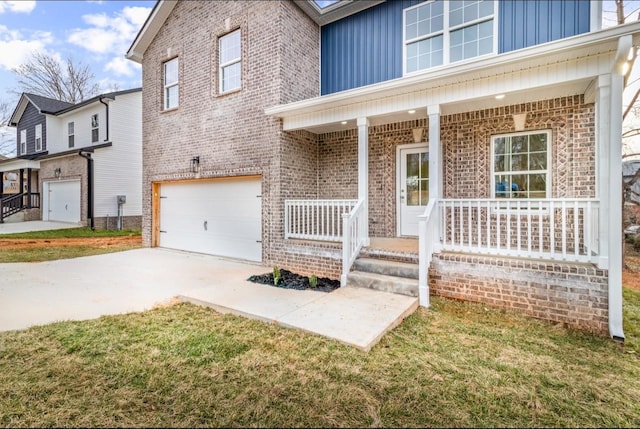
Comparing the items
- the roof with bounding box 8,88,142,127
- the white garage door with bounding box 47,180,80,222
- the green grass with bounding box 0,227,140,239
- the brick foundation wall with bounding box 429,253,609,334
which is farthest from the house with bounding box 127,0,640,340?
the roof with bounding box 8,88,142,127

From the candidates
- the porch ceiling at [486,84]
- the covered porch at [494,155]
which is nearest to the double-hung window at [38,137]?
the covered porch at [494,155]

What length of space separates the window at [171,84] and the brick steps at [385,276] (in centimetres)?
767

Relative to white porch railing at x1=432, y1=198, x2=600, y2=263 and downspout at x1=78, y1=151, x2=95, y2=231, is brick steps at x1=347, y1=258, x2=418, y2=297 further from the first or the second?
downspout at x1=78, y1=151, x2=95, y2=231

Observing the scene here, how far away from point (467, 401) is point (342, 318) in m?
1.78

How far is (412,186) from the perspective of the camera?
24.1 feet

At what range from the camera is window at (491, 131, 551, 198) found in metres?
5.98

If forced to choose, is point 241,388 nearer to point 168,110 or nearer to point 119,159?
point 168,110

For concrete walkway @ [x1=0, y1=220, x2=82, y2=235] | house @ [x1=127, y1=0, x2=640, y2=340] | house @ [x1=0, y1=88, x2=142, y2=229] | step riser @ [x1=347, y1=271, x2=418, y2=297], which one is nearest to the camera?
house @ [x1=127, y1=0, x2=640, y2=340]

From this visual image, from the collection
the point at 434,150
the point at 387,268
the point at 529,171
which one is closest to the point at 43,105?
the point at 387,268

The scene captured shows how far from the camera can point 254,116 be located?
773 cm

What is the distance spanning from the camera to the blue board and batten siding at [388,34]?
580 cm

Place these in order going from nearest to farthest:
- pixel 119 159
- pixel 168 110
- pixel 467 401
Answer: pixel 467 401 < pixel 168 110 < pixel 119 159

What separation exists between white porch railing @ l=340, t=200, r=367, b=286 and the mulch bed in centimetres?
30

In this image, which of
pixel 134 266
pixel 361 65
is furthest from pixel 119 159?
pixel 361 65
